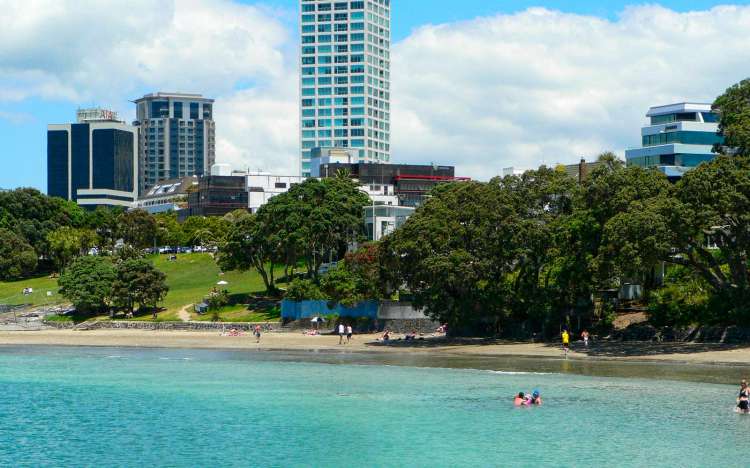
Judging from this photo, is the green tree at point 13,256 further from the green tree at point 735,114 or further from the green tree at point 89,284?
the green tree at point 735,114

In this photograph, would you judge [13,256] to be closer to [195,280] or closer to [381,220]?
[195,280]

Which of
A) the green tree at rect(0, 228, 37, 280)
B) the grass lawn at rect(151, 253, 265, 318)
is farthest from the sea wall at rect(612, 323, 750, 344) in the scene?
the green tree at rect(0, 228, 37, 280)

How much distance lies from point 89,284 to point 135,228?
163 feet

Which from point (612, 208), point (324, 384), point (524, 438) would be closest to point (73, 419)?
point (324, 384)

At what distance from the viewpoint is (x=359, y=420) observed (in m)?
54.6

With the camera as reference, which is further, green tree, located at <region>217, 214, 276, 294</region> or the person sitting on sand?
green tree, located at <region>217, 214, 276, 294</region>

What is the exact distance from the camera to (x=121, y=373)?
77.4 meters

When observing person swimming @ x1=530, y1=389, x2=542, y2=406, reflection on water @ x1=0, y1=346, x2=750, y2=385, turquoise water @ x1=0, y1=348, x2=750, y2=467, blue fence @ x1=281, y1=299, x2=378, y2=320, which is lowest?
turquoise water @ x1=0, y1=348, x2=750, y2=467

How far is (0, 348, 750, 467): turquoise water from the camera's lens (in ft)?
150

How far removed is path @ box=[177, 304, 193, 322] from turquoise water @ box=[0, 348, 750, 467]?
3626 centimetres

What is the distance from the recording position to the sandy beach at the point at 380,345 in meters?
72.7

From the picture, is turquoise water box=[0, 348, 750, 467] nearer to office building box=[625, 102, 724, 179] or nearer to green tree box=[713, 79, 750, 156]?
green tree box=[713, 79, 750, 156]

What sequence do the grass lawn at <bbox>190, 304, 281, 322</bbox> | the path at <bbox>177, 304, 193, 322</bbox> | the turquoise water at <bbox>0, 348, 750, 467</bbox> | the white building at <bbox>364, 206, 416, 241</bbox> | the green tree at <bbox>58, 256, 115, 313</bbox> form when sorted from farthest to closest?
the white building at <bbox>364, 206, 416, 241</bbox>
the green tree at <bbox>58, 256, 115, 313</bbox>
the path at <bbox>177, 304, 193, 322</bbox>
the grass lawn at <bbox>190, 304, 281, 322</bbox>
the turquoise water at <bbox>0, 348, 750, 467</bbox>

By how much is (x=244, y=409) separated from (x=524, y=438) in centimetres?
1768
